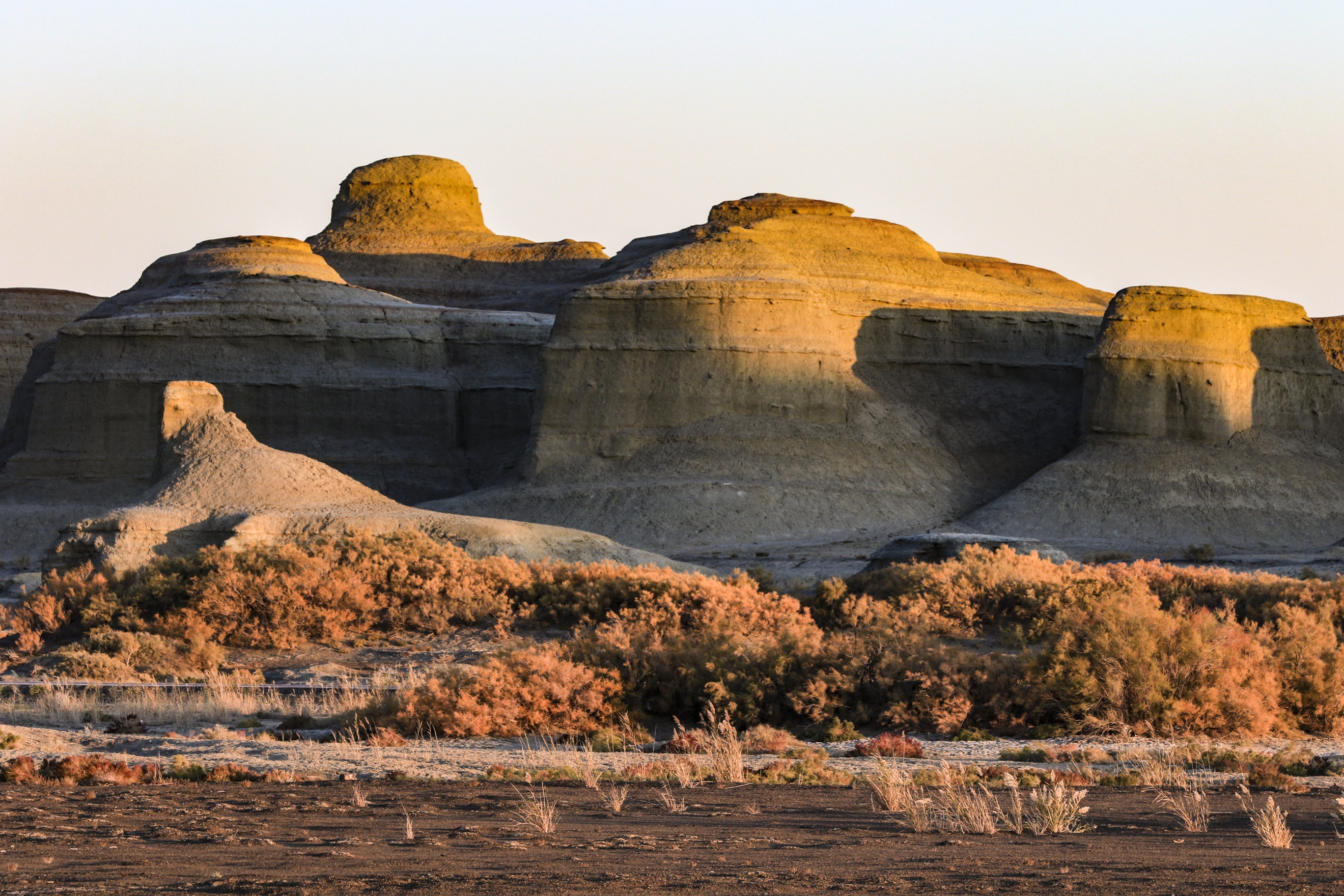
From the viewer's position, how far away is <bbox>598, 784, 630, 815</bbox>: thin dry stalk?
36.1ft

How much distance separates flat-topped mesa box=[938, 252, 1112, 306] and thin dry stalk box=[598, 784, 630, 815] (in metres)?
63.5

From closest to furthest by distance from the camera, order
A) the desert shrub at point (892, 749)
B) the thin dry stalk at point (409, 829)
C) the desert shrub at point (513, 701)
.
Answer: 1. the thin dry stalk at point (409, 829)
2. the desert shrub at point (892, 749)
3. the desert shrub at point (513, 701)

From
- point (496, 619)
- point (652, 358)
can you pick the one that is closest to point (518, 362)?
point (652, 358)

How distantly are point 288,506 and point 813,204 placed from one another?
33.8 m

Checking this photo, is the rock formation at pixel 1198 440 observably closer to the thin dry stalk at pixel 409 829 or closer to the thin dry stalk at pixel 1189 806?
the thin dry stalk at pixel 1189 806

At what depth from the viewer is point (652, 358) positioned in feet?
173

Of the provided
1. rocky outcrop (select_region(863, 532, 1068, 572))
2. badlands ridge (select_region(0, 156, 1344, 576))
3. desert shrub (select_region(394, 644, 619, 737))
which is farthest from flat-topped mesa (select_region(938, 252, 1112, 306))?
desert shrub (select_region(394, 644, 619, 737))

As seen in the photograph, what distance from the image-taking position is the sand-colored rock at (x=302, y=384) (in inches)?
2170

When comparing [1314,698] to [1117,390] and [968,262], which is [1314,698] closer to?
[1117,390]

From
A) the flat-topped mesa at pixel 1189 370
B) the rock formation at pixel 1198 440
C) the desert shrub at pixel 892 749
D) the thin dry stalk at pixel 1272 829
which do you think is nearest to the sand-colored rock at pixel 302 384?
the rock formation at pixel 1198 440

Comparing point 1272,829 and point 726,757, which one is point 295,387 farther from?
point 1272,829

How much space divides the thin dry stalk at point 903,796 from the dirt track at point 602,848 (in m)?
0.14

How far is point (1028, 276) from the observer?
76.2m

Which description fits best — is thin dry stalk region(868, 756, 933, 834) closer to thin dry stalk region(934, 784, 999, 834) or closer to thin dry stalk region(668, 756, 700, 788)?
thin dry stalk region(934, 784, 999, 834)
